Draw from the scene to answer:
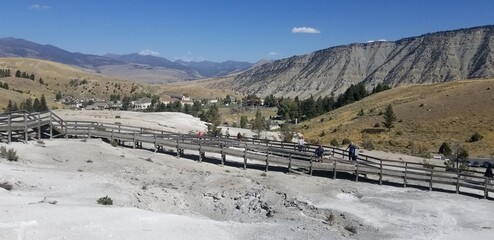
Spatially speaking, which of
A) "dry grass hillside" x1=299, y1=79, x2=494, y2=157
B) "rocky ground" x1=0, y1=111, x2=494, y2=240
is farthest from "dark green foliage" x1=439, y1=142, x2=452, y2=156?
"rocky ground" x1=0, y1=111, x2=494, y2=240

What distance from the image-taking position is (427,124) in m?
66.1

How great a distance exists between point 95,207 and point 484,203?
17.3 m

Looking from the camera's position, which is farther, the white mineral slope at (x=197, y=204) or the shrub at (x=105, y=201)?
the shrub at (x=105, y=201)

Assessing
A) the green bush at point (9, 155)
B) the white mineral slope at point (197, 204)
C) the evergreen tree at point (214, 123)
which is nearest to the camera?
the white mineral slope at point (197, 204)

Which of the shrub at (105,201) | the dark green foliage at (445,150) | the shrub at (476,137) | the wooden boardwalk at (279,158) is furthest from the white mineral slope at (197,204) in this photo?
the shrub at (476,137)

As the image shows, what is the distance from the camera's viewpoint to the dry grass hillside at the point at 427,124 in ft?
188

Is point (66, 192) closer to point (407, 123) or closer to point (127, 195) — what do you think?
point (127, 195)

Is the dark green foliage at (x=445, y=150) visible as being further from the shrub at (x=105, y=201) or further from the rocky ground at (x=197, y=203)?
the shrub at (x=105, y=201)

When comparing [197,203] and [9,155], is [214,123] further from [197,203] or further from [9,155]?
[197,203]

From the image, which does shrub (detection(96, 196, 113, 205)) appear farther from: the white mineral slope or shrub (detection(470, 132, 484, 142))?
shrub (detection(470, 132, 484, 142))

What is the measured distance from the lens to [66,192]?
17922mm

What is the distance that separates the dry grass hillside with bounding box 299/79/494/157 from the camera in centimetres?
5731

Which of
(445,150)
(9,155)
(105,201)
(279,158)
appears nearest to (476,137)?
(445,150)

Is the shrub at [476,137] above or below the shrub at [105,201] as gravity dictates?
above
